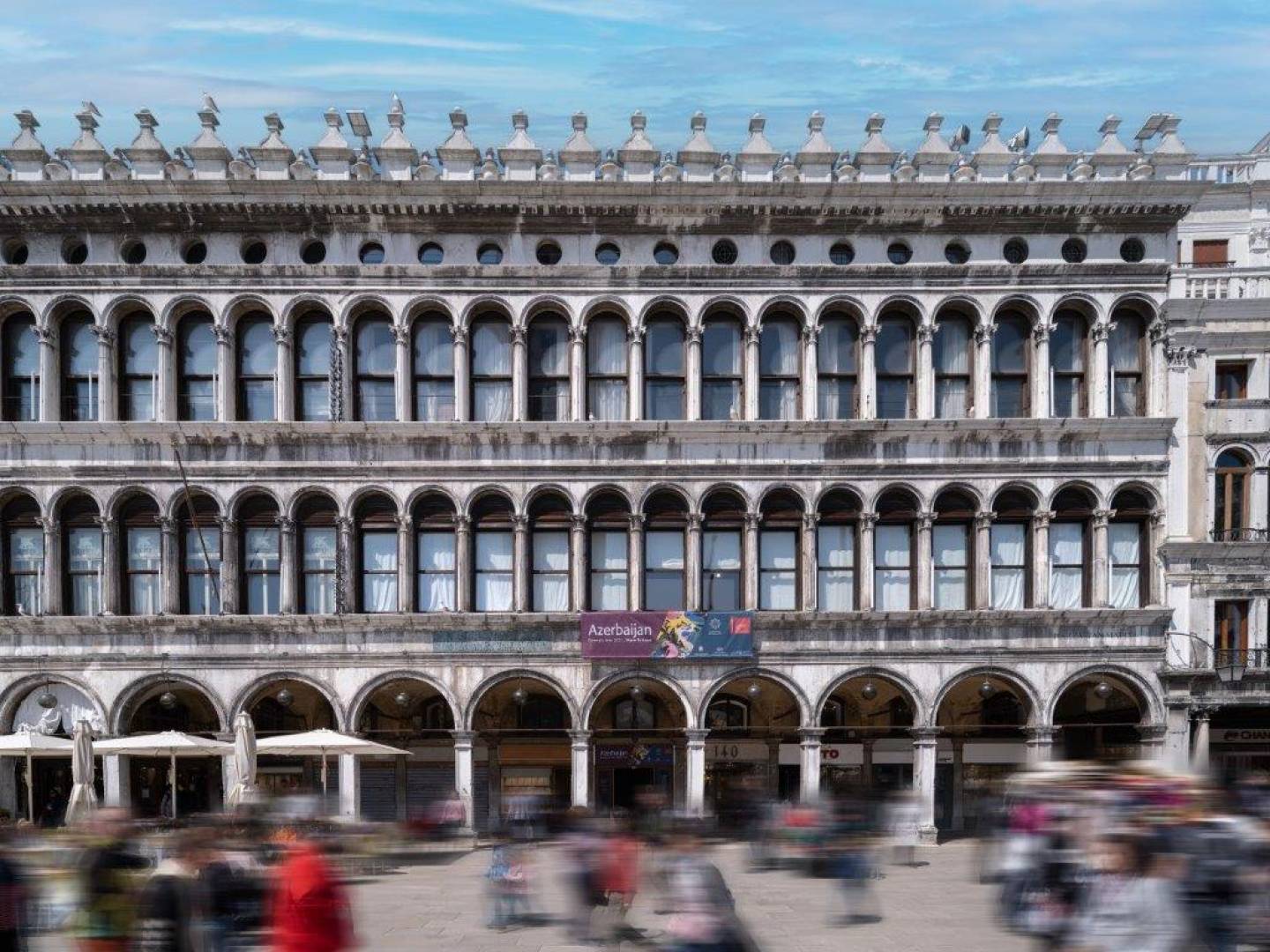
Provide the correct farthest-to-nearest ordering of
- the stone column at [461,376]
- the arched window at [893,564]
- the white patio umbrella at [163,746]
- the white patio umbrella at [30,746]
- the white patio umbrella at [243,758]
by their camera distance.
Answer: the arched window at [893,564]
the stone column at [461,376]
the white patio umbrella at [30,746]
the white patio umbrella at [243,758]
the white patio umbrella at [163,746]

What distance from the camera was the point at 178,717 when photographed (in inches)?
1380

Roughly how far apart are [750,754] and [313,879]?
25.5m

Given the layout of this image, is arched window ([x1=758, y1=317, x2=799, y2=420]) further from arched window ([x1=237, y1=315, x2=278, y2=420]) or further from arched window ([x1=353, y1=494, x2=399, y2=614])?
arched window ([x1=237, y1=315, x2=278, y2=420])

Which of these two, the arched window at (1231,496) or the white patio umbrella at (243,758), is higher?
the arched window at (1231,496)

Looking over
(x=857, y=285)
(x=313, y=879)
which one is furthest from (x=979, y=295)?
(x=313, y=879)

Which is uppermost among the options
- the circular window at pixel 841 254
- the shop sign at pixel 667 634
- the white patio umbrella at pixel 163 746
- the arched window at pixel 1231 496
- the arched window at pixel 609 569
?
the circular window at pixel 841 254

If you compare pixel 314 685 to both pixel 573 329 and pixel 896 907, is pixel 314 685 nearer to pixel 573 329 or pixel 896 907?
pixel 573 329

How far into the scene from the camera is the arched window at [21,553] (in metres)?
33.3

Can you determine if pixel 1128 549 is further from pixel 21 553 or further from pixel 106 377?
pixel 21 553

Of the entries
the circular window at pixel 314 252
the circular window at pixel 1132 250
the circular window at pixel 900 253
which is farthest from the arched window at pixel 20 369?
the circular window at pixel 1132 250

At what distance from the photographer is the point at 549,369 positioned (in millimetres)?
33812

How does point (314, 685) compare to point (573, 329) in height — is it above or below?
below

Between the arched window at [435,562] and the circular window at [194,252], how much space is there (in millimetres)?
8276

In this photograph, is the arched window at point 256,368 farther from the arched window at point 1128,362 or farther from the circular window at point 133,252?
the arched window at point 1128,362
